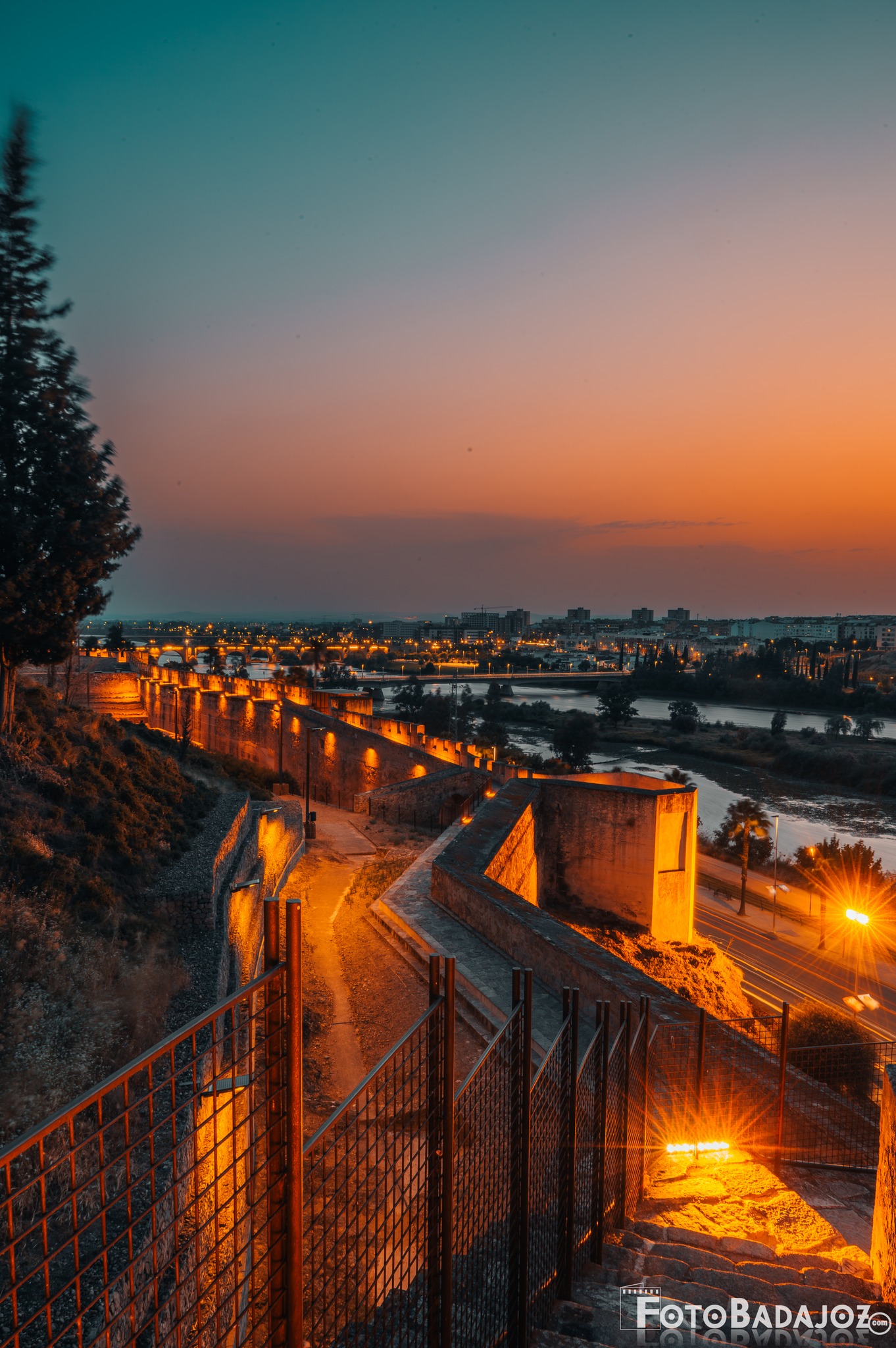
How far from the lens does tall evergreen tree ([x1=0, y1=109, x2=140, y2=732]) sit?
11.2 metres

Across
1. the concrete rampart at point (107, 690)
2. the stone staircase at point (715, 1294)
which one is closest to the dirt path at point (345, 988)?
the stone staircase at point (715, 1294)

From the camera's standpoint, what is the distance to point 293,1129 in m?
1.63

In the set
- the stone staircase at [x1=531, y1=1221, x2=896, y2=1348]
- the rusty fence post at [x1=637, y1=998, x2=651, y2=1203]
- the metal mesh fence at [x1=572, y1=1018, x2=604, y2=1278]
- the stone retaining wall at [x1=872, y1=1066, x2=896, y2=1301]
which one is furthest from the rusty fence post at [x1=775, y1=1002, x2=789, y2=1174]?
the metal mesh fence at [x1=572, y1=1018, x2=604, y2=1278]

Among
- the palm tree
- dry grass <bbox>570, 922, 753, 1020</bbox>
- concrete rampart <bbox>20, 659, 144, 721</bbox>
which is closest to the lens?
dry grass <bbox>570, 922, 753, 1020</bbox>

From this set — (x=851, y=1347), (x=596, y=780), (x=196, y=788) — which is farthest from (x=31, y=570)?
(x=596, y=780)

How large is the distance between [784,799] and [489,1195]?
45.6 m

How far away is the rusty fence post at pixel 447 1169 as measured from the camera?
7.18 feet

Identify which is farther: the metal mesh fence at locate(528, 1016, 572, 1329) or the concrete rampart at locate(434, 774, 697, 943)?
the concrete rampart at locate(434, 774, 697, 943)

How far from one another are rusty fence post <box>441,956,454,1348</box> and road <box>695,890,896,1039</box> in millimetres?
15893

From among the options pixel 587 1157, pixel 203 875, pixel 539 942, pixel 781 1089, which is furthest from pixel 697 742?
pixel 587 1157

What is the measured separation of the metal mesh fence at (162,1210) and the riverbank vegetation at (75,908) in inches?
17.3

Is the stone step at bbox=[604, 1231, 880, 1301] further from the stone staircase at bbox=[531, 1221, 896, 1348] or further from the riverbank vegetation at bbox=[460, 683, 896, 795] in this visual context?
the riverbank vegetation at bbox=[460, 683, 896, 795]

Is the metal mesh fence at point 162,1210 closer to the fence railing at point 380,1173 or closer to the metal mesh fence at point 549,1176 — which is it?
the fence railing at point 380,1173

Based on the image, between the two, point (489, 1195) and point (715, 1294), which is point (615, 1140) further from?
point (489, 1195)
